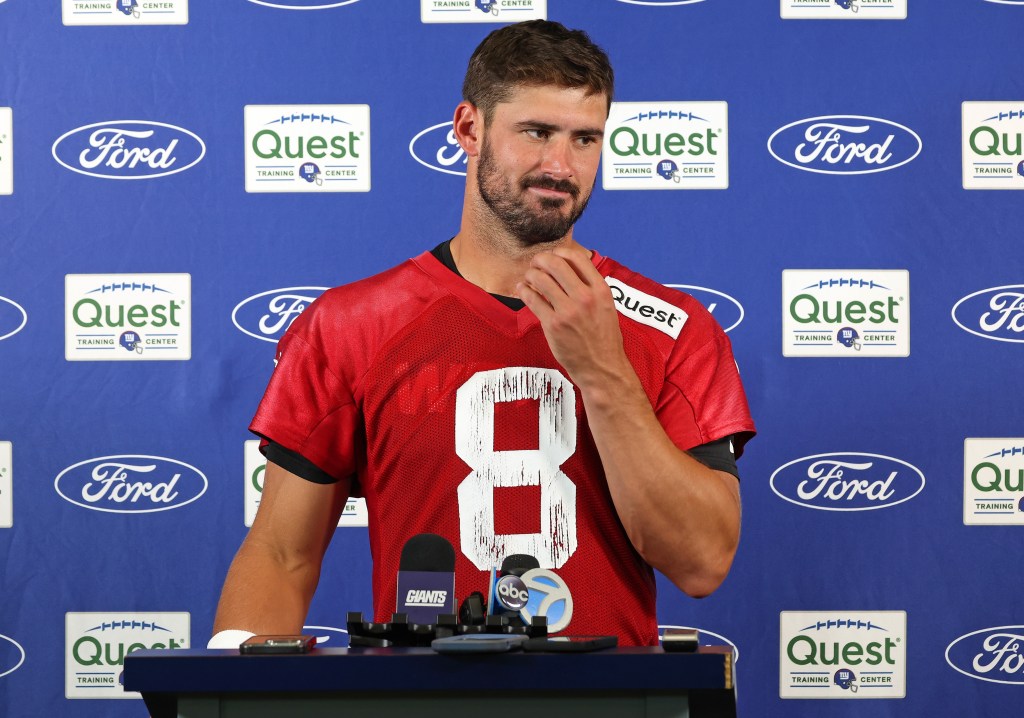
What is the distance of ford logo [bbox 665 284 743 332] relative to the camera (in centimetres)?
270

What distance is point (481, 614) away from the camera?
1049mm

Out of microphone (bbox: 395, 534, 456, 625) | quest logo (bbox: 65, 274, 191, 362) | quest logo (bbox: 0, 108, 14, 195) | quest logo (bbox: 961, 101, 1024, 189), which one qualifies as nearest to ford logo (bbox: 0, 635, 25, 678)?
quest logo (bbox: 65, 274, 191, 362)

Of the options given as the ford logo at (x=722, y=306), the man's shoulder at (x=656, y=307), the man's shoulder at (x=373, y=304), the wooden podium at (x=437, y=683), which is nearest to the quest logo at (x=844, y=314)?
the ford logo at (x=722, y=306)

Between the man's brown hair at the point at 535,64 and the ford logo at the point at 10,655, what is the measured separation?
174 centimetres

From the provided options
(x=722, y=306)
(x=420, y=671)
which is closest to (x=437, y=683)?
(x=420, y=671)

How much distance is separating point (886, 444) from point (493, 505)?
4.36 feet

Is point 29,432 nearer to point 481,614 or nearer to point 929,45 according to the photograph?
point 481,614

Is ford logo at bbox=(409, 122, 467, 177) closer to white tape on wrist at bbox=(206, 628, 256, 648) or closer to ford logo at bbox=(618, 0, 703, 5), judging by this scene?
ford logo at bbox=(618, 0, 703, 5)

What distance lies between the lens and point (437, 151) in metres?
2.73

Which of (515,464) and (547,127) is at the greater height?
(547,127)

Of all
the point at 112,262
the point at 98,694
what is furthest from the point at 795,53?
the point at 98,694

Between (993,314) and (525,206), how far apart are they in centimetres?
146

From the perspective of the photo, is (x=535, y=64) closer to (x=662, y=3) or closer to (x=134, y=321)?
(x=662, y=3)

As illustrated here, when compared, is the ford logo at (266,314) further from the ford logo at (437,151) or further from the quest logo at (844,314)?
the quest logo at (844,314)
